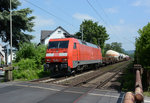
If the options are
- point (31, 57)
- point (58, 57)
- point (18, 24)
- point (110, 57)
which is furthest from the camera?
point (110, 57)

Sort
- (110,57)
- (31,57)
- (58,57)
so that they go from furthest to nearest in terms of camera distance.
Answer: (110,57)
(31,57)
(58,57)

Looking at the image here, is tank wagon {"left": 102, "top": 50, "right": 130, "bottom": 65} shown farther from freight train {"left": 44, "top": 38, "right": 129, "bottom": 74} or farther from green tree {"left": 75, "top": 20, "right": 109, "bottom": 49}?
freight train {"left": 44, "top": 38, "right": 129, "bottom": 74}

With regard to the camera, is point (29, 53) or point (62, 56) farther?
point (29, 53)

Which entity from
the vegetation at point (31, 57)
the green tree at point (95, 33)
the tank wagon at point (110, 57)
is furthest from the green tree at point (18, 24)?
the green tree at point (95, 33)

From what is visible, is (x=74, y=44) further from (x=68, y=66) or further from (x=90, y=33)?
(x=90, y=33)

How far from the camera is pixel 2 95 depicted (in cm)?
764

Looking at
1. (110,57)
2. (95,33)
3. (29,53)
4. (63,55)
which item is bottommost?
(63,55)

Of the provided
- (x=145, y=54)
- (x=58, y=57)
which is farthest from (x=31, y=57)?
(x=145, y=54)

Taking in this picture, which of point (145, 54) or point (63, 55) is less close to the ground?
point (63, 55)

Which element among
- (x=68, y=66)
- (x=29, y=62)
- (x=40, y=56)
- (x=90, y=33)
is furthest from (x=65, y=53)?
(x=90, y=33)

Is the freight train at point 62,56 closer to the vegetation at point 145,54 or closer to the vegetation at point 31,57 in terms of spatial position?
the vegetation at point 31,57

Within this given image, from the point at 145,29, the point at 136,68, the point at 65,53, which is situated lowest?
the point at 136,68

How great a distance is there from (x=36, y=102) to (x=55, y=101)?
2.30 ft

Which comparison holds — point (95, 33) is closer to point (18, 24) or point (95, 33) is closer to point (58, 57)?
point (18, 24)
